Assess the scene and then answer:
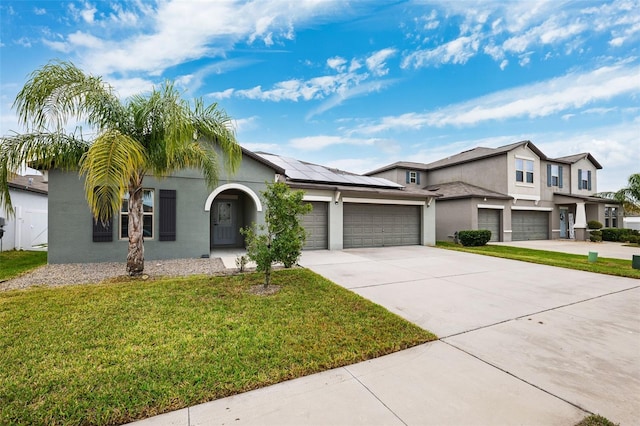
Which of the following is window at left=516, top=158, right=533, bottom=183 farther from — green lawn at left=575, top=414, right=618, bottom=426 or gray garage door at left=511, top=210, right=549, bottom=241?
green lawn at left=575, top=414, right=618, bottom=426

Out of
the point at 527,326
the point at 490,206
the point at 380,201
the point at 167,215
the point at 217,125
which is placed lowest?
the point at 527,326

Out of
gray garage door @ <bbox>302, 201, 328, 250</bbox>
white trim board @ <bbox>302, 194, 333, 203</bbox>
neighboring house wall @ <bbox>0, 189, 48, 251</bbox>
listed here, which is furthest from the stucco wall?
neighboring house wall @ <bbox>0, 189, 48, 251</bbox>

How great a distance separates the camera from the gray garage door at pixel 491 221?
17891mm

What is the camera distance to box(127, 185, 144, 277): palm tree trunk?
7.08 meters

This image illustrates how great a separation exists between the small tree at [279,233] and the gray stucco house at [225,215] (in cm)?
365

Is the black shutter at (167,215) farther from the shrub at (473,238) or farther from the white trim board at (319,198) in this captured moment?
the shrub at (473,238)

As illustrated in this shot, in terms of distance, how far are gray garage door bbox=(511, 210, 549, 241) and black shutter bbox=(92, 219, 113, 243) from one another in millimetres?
23517

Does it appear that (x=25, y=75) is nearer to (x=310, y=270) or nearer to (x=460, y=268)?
(x=310, y=270)

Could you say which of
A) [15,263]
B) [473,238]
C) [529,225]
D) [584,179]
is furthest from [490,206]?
[15,263]

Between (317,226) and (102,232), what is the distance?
27.1ft

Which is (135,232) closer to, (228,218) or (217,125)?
(217,125)

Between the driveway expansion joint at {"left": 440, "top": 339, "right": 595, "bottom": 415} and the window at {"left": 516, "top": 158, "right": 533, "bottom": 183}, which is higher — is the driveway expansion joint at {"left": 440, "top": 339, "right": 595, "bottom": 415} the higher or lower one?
the lower one

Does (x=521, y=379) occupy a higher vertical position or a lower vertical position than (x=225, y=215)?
lower

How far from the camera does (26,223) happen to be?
13.0 m
